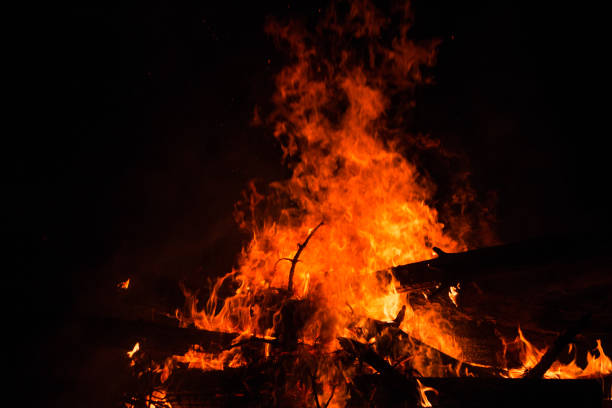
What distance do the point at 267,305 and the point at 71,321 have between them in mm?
1998

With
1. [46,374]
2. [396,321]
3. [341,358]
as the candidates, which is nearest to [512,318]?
[396,321]

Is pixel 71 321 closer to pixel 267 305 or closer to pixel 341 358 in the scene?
pixel 267 305

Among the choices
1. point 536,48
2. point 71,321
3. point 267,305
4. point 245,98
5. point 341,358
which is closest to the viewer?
point 341,358

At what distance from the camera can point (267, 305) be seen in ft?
12.5

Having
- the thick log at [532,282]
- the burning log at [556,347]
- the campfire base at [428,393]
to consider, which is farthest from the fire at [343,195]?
the burning log at [556,347]

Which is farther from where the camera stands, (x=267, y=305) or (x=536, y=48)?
(x=536, y=48)

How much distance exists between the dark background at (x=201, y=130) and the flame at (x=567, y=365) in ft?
6.47

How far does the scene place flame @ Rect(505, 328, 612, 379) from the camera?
3210 millimetres

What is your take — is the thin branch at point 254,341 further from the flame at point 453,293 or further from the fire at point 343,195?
the flame at point 453,293

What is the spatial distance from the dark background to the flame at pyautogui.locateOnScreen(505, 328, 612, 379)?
1.97 meters

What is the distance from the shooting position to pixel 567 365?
11.4 feet

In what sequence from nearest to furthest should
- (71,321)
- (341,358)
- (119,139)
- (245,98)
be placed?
(341,358) → (71,321) → (119,139) → (245,98)

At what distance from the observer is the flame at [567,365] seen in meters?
3.21

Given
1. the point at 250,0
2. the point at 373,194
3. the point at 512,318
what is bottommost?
the point at 512,318
